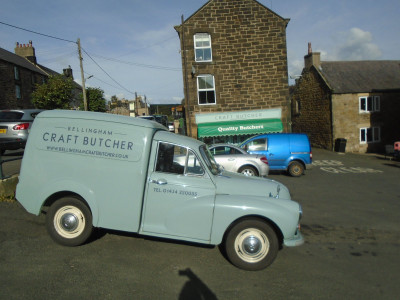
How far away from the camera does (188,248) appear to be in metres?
4.71

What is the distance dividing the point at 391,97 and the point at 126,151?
2881 cm

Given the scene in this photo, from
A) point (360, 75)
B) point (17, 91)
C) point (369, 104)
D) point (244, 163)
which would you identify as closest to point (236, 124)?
point (244, 163)

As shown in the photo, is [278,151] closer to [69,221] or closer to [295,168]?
[295,168]

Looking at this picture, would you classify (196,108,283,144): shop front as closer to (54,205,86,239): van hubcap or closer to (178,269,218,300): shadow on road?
(54,205,86,239): van hubcap

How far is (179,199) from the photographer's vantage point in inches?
165

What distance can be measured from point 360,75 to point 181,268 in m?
29.4

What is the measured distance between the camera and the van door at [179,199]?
4.13 meters

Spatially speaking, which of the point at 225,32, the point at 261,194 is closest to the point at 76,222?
the point at 261,194

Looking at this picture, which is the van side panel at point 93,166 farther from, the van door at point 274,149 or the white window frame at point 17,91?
the white window frame at point 17,91

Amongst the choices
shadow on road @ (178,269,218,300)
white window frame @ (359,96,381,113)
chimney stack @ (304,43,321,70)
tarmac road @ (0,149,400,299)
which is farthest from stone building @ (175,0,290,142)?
shadow on road @ (178,269,218,300)

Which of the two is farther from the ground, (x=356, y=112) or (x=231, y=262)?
(x=356, y=112)

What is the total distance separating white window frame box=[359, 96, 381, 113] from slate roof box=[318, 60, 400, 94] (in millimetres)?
706

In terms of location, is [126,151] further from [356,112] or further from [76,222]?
[356,112]

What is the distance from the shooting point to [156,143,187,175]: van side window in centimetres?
439
